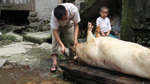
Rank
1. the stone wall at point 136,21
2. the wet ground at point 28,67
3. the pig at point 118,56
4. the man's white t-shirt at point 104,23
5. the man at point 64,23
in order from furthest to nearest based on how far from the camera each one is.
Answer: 1. the man's white t-shirt at point 104,23
2. the stone wall at point 136,21
3. the wet ground at point 28,67
4. the man at point 64,23
5. the pig at point 118,56

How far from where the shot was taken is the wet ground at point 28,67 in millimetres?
2838

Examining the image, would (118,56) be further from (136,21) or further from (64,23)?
(136,21)

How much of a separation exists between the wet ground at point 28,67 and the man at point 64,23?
0.92 feet

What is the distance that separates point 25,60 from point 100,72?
216 centimetres

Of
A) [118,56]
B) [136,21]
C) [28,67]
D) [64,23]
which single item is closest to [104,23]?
[136,21]

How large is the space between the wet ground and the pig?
0.66 m

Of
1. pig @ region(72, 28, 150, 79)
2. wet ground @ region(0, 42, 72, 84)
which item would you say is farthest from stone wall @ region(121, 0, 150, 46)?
wet ground @ region(0, 42, 72, 84)

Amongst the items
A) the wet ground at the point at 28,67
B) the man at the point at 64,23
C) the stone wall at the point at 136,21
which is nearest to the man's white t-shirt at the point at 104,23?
the stone wall at the point at 136,21

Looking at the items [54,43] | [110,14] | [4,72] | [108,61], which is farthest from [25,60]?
[110,14]

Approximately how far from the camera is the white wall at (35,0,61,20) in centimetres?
738

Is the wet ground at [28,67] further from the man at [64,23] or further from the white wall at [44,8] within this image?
the white wall at [44,8]

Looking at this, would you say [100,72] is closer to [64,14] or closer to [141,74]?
[141,74]

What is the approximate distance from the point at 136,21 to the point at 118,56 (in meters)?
2.08

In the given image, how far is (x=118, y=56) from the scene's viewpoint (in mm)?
2148
